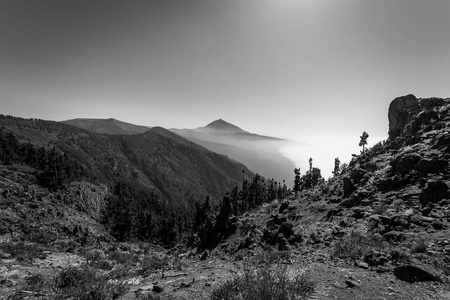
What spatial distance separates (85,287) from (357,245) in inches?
512

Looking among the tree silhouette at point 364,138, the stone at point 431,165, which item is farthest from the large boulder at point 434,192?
the tree silhouette at point 364,138

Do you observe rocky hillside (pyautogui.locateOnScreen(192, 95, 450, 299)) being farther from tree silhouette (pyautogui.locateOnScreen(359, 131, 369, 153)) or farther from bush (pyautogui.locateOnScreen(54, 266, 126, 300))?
tree silhouette (pyautogui.locateOnScreen(359, 131, 369, 153))

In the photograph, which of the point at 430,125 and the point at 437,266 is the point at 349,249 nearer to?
the point at 437,266

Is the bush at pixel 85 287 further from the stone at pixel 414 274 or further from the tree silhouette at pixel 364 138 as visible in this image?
the tree silhouette at pixel 364 138

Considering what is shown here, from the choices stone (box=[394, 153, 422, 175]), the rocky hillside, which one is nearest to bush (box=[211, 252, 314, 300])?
the rocky hillside

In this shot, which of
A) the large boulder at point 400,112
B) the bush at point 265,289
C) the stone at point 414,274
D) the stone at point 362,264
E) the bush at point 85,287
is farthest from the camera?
the large boulder at point 400,112

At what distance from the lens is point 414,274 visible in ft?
27.0

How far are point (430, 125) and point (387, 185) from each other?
41.8 feet

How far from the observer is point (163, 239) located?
9919 cm

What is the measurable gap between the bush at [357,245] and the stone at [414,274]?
8.15 feet

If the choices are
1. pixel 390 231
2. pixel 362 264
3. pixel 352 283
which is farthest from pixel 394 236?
pixel 352 283

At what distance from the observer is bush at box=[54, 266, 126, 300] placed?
7371 mm

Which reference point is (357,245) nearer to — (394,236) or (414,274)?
(394,236)

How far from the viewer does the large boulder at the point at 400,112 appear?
134 feet
